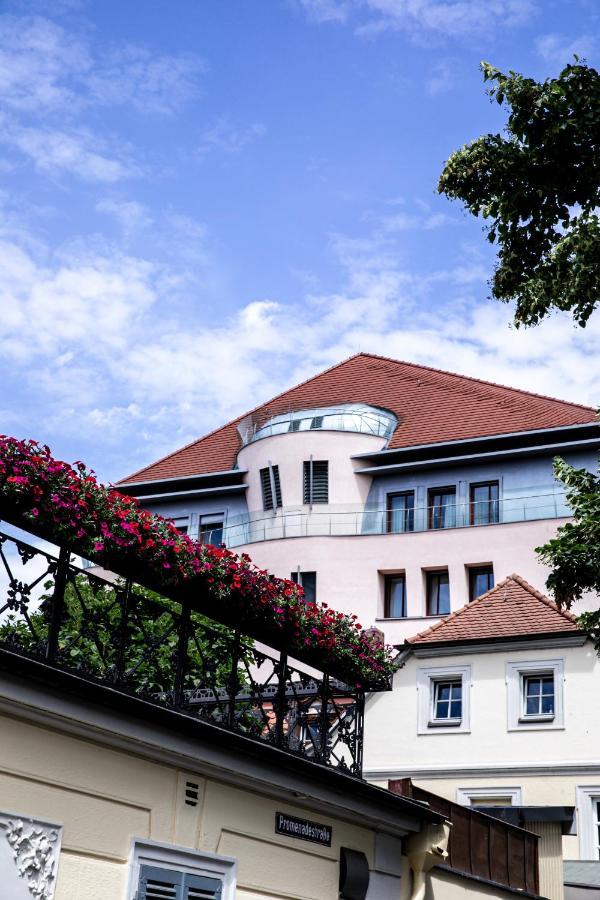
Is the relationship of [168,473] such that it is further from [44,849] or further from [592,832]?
[44,849]

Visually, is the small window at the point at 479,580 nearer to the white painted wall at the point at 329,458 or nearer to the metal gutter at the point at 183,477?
the white painted wall at the point at 329,458

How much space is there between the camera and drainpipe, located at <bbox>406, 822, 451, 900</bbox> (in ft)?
43.0

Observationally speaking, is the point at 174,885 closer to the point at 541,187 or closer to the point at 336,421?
the point at 541,187

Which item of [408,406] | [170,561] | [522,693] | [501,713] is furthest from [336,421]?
[170,561]

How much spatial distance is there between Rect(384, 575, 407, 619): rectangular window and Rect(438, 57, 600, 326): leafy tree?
94.6ft

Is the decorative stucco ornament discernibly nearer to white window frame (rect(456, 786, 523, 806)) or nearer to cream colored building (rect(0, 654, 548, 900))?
cream colored building (rect(0, 654, 548, 900))

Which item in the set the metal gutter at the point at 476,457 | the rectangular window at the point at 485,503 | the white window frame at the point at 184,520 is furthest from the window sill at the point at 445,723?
the white window frame at the point at 184,520

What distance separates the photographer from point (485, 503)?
43531mm

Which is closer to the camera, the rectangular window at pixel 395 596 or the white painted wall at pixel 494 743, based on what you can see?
the white painted wall at pixel 494 743

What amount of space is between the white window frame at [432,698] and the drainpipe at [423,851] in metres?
15.6

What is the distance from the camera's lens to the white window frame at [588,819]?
2578 cm

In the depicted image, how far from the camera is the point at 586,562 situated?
1630 cm

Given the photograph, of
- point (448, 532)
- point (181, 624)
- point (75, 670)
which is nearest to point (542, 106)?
point (181, 624)

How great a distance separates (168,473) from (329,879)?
135 ft
